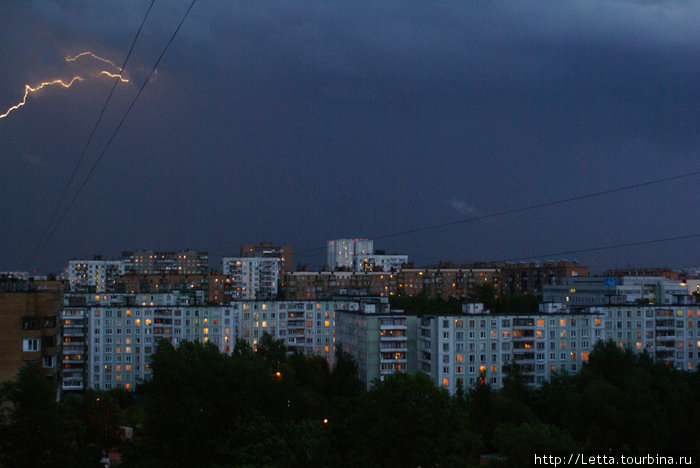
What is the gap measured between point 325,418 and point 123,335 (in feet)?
81.6

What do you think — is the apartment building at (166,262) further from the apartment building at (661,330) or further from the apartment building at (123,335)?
the apartment building at (661,330)

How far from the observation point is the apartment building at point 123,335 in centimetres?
4897

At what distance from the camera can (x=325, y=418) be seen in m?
31.2

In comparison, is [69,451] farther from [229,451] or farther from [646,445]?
[646,445]

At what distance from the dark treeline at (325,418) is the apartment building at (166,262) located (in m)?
111

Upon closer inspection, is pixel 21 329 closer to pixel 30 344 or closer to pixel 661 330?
pixel 30 344

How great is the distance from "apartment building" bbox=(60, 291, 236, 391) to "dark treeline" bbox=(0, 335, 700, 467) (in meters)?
17.3

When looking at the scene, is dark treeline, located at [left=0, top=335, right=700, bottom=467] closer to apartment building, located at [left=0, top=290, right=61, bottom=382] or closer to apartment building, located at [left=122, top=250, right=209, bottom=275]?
apartment building, located at [left=0, top=290, right=61, bottom=382]

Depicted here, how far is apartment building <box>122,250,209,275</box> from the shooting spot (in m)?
140

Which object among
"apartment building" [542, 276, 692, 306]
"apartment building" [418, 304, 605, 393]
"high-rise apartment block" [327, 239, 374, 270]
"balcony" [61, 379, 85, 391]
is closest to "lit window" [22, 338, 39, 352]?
"apartment building" [418, 304, 605, 393]

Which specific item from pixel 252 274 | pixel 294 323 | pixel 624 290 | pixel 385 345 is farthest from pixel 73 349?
pixel 252 274

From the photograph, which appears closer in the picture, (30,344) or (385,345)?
(30,344)

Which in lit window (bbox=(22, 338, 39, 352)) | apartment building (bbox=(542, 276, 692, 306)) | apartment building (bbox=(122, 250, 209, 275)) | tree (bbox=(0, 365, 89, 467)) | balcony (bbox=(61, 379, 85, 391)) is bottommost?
balcony (bbox=(61, 379, 85, 391))

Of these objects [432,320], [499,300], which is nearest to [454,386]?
[432,320]
